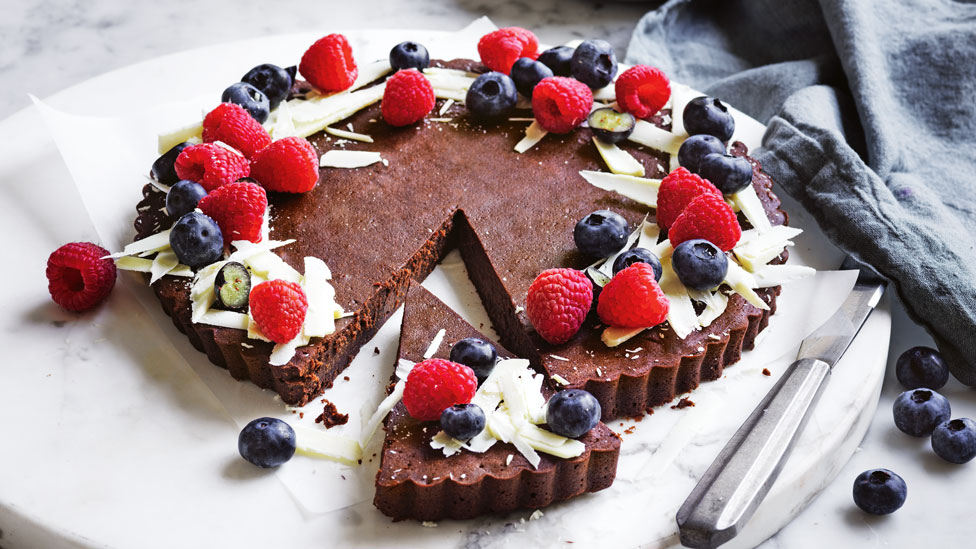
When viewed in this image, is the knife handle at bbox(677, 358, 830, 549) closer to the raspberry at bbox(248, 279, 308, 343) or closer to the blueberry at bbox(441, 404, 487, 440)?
the blueberry at bbox(441, 404, 487, 440)

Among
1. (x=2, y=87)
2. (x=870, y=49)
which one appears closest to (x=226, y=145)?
(x=2, y=87)

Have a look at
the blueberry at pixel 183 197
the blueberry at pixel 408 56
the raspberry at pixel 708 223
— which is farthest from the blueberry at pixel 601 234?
the blueberry at pixel 183 197

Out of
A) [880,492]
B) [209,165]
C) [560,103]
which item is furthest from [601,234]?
[209,165]

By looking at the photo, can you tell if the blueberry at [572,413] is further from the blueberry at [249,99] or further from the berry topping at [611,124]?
the blueberry at [249,99]

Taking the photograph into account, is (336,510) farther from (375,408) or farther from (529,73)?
(529,73)

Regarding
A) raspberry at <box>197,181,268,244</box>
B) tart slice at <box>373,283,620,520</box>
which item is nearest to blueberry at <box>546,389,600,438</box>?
tart slice at <box>373,283,620,520</box>
